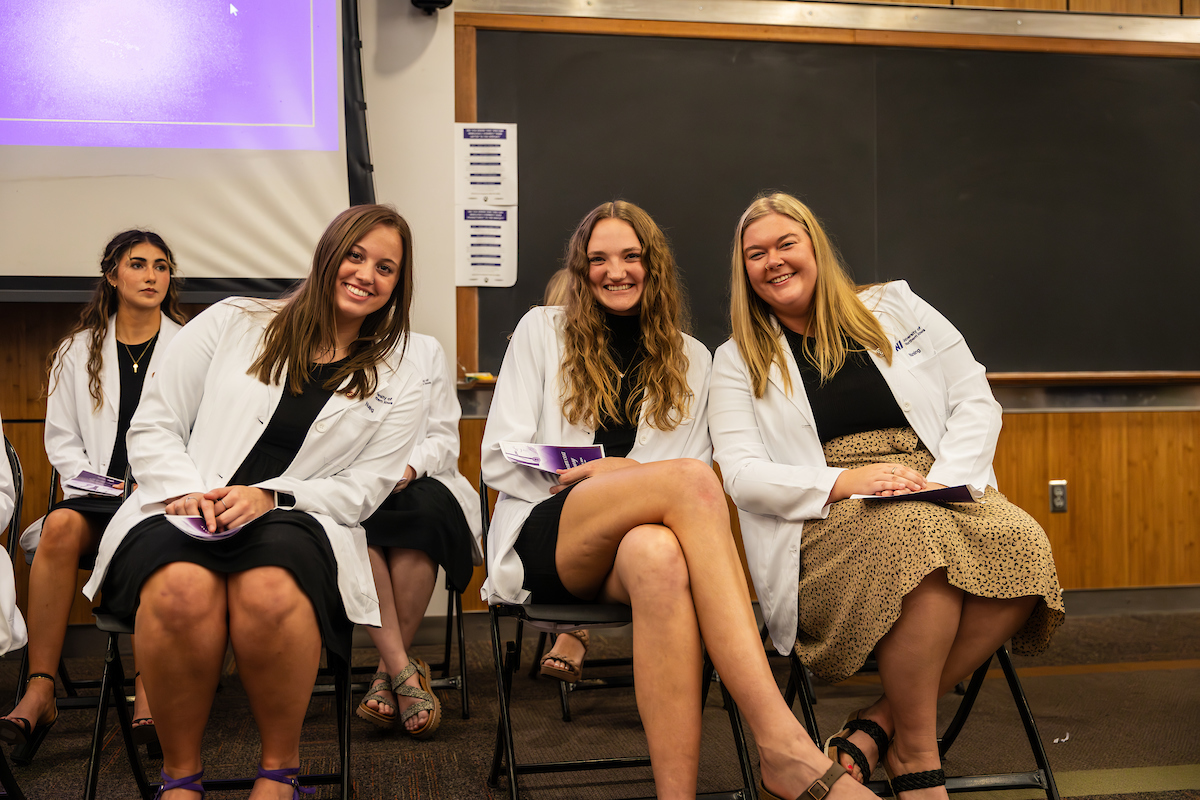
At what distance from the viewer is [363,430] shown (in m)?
1.98

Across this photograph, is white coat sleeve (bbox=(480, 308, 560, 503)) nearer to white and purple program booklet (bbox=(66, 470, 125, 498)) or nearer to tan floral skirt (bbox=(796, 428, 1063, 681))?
tan floral skirt (bbox=(796, 428, 1063, 681))

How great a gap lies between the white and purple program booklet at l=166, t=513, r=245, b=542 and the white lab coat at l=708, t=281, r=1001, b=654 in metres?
1.09

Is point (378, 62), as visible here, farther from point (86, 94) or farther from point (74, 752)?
point (74, 752)

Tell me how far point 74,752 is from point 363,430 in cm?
127

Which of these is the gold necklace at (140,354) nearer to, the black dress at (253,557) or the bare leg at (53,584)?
the bare leg at (53,584)

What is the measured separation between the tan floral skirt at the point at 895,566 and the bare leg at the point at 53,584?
2018 millimetres

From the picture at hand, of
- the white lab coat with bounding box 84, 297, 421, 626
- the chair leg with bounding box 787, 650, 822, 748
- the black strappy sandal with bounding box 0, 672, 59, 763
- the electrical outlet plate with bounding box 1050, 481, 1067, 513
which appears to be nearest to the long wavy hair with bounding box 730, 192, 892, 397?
the chair leg with bounding box 787, 650, 822, 748

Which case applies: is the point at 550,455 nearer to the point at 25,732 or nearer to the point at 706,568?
the point at 706,568

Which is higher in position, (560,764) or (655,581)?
(655,581)

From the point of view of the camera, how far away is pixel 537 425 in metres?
2.26

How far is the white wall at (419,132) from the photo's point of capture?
3475mm

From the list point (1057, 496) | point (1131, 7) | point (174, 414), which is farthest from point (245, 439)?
point (1131, 7)

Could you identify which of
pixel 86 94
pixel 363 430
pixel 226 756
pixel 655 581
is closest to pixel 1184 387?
pixel 655 581

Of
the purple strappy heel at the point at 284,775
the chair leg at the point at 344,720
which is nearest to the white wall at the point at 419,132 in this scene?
the chair leg at the point at 344,720
